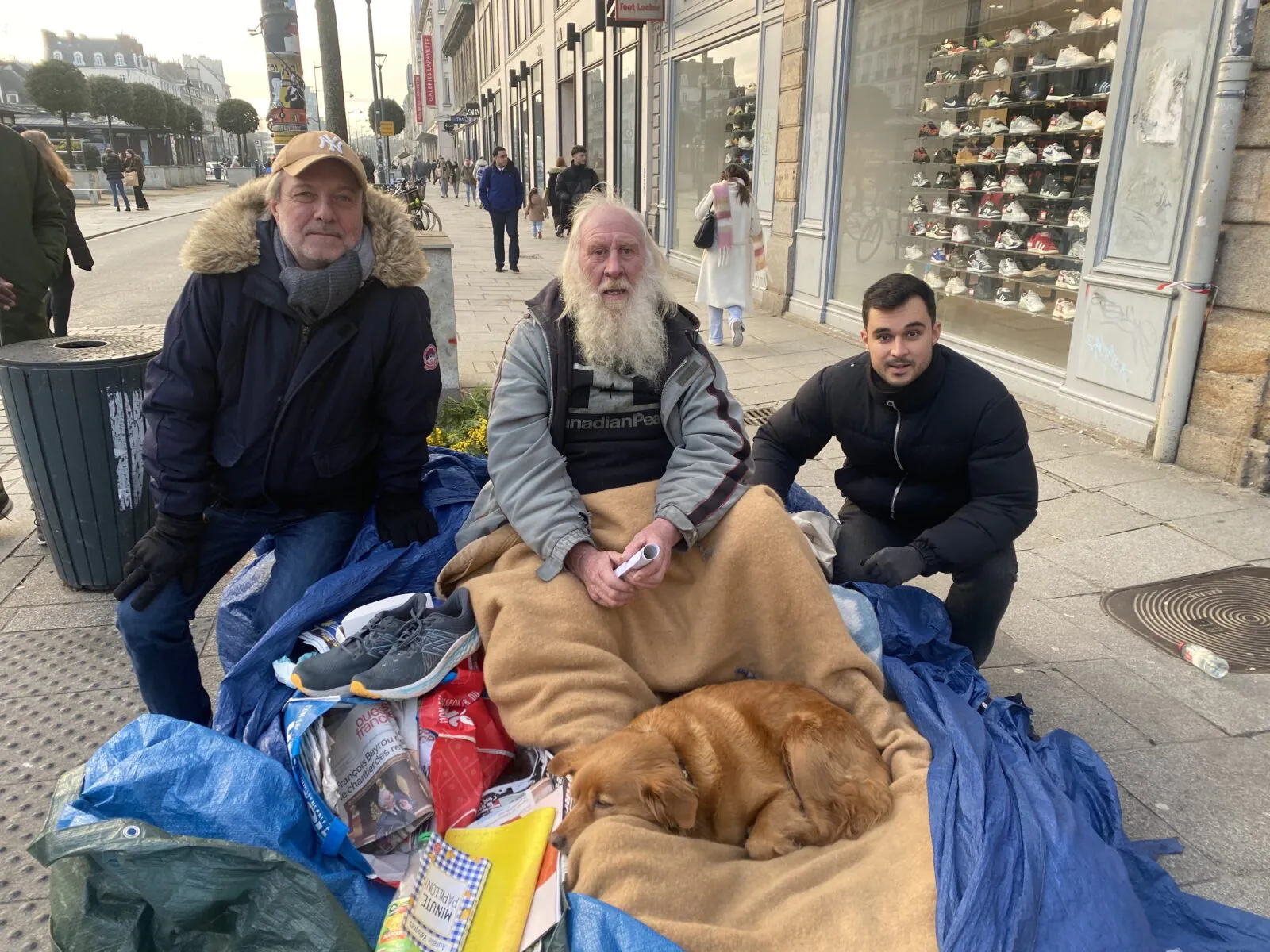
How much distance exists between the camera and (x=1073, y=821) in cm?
216

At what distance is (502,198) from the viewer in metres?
15.0

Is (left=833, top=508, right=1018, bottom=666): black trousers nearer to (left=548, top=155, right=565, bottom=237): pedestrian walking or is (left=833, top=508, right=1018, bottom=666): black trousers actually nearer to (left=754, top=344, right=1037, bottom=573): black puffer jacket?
(left=754, top=344, right=1037, bottom=573): black puffer jacket

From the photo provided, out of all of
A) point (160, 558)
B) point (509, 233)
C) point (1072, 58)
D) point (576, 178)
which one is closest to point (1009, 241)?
point (1072, 58)

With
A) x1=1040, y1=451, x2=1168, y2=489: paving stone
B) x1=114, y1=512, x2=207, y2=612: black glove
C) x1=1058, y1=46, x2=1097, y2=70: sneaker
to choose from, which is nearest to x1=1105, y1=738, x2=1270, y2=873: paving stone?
x1=1040, y1=451, x2=1168, y2=489: paving stone

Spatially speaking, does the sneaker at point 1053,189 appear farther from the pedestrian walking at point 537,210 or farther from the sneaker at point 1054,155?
the pedestrian walking at point 537,210

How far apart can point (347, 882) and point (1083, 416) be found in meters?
5.83

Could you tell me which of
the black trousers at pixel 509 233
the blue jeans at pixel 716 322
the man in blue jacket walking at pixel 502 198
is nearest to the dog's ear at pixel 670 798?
the blue jeans at pixel 716 322

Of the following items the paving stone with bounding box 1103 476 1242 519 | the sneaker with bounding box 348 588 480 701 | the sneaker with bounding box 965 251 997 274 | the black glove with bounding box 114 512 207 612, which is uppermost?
the sneaker with bounding box 965 251 997 274

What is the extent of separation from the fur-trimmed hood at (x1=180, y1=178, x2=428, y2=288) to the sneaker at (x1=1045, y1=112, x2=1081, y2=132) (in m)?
5.56

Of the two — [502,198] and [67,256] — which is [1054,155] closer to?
[67,256]

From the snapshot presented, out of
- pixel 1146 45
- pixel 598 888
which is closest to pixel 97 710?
pixel 598 888

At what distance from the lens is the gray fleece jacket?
2.71 metres

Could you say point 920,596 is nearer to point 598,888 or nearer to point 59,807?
point 598,888

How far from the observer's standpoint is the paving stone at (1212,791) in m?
2.57
